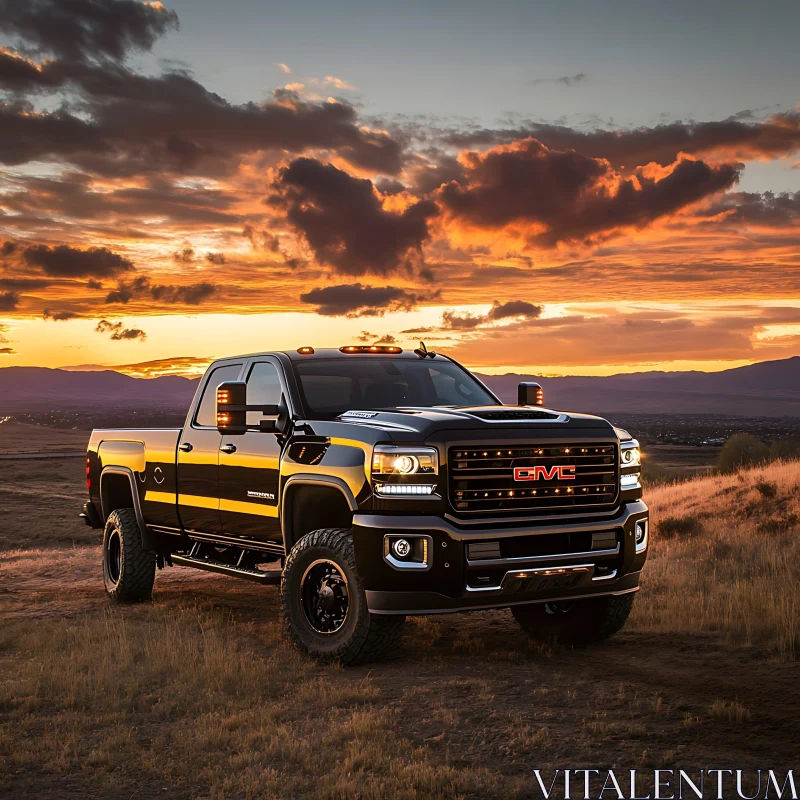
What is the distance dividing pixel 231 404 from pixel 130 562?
366 centimetres

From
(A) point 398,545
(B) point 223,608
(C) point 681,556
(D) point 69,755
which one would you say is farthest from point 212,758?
A: (C) point 681,556

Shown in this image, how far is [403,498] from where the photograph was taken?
7.03m

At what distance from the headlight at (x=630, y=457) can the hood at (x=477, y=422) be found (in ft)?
0.96

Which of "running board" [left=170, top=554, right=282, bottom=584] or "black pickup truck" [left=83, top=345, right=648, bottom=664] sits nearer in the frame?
"black pickup truck" [left=83, top=345, right=648, bottom=664]

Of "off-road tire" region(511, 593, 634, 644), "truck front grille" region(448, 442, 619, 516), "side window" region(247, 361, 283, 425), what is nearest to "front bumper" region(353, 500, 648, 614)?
"truck front grille" region(448, 442, 619, 516)

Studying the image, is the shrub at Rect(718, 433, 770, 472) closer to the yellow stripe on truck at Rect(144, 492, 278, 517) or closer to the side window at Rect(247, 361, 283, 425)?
the yellow stripe on truck at Rect(144, 492, 278, 517)

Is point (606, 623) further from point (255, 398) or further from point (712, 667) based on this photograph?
point (255, 398)

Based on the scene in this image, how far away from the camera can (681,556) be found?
1346 centimetres

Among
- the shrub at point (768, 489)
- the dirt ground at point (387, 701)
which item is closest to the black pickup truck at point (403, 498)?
the dirt ground at point (387, 701)

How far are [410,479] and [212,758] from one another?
2326 millimetres

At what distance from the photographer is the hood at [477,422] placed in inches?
279

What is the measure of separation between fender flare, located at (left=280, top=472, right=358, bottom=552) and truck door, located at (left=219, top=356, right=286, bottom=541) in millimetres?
174

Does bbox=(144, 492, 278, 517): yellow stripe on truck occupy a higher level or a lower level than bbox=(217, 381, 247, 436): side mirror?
lower

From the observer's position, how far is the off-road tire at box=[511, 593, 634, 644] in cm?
835
